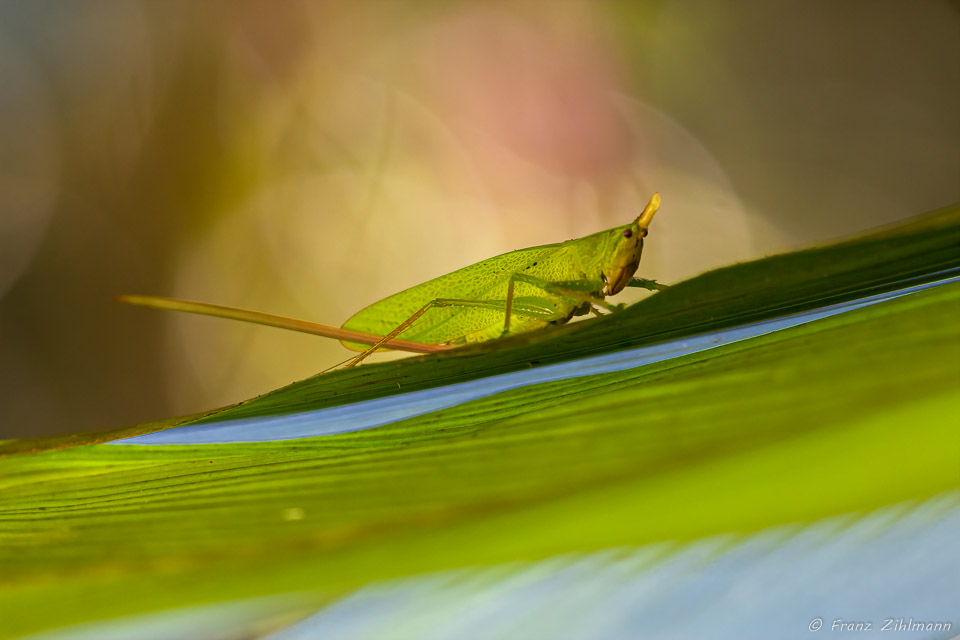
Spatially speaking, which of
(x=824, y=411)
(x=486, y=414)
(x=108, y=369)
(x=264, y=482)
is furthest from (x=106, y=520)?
(x=108, y=369)

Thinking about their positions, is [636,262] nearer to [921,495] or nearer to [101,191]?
[921,495]

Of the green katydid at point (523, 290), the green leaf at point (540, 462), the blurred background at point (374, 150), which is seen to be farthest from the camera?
the blurred background at point (374, 150)

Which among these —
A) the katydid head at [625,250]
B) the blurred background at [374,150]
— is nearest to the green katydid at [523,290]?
the katydid head at [625,250]

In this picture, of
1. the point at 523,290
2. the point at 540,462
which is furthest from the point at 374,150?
the point at 540,462

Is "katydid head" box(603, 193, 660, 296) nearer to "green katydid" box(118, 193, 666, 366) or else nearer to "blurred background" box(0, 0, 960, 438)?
"green katydid" box(118, 193, 666, 366)

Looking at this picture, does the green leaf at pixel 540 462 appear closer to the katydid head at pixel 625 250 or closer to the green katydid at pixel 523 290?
the green katydid at pixel 523 290

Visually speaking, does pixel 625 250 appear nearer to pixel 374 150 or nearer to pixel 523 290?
pixel 523 290

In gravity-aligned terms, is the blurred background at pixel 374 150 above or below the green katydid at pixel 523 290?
above
